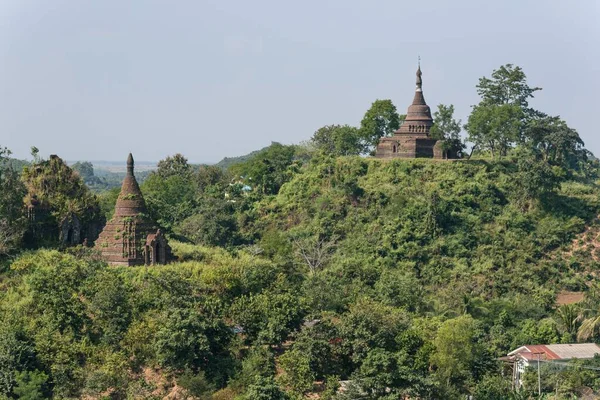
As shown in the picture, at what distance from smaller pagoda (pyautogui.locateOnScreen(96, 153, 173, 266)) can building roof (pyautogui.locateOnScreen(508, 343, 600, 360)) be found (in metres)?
15.6

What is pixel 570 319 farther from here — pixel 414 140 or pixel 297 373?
pixel 414 140

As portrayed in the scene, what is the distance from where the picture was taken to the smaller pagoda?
44.8 metres

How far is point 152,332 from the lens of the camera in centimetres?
4003

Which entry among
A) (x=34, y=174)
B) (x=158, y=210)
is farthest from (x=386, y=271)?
(x=34, y=174)

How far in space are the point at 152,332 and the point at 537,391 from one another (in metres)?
15.2

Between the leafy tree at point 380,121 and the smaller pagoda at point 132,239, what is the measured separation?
2402 centimetres

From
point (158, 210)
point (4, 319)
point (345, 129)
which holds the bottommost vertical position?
point (4, 319)

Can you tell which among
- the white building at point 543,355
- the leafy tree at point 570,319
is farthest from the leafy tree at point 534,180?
the white building at point 543,355

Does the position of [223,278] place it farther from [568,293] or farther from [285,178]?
[285,178]

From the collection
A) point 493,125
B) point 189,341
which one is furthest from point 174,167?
point 189,341

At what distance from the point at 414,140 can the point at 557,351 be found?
22245mm

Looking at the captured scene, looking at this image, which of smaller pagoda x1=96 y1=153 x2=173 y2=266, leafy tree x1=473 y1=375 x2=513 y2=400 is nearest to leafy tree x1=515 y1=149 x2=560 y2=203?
leafy tree x1=473 y1=375 x2=513 y2=400

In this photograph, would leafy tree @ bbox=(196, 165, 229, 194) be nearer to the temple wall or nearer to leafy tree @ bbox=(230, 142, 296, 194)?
leafy tree @ bbox=(230, 142, 296, 194)

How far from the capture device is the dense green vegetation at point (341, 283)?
39156 mm
